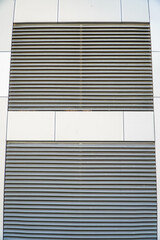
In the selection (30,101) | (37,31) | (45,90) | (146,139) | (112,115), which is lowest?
(146,139)

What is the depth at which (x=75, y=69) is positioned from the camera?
12.0ft

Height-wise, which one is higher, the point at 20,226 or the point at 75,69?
the point at 75,69

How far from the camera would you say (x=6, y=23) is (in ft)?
12.2

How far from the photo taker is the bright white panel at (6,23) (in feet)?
12.0

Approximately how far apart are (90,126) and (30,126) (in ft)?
3.66

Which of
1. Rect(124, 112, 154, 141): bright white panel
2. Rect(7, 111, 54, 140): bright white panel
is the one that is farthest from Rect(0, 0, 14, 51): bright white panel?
Rect(124, 112, 154, 141): bright white panel

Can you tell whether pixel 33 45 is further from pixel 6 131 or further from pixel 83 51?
pixel 6 131

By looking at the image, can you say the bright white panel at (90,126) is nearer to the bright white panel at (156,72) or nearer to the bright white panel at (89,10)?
the bright white panel at (156,72)

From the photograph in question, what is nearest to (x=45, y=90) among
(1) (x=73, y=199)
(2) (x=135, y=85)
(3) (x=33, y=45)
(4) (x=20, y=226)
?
(3) (x=33, y=45)

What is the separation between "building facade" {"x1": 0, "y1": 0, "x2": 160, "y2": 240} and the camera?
330 cm

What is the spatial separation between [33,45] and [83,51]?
1011 millimetres

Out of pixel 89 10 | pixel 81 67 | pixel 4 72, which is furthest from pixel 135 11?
pixel 4 72

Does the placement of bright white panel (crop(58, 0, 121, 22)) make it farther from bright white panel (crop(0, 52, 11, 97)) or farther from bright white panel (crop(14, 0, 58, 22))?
bright white panel (crop(0, 52, 11, 97))

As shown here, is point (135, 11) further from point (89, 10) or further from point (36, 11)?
point (36, 11)
